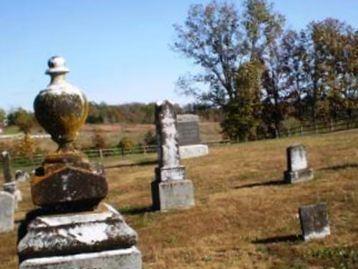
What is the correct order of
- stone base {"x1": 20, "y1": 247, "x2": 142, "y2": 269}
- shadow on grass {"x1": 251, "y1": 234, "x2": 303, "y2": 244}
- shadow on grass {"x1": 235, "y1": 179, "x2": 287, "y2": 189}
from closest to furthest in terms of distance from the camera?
stone base {"x1": 20, "y1": 247, "x2": 142, "y2": 269} → shadow on grass {"x1": 251, "y1": 234, "x2": 303, "y2": 244} → shadow on grass {"x1": 235, "y1": 179, "x2": 287, "y2": 189}

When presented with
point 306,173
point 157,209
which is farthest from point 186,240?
point 306,173

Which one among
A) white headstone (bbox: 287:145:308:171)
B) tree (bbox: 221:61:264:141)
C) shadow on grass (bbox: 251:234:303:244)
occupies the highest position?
tree (bbox: 221:61:264:141)

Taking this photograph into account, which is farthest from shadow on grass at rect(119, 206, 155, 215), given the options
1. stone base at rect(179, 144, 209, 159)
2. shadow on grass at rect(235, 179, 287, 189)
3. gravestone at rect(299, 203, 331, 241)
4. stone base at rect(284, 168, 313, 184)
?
stone base at rect(179, 144, 209, 159)

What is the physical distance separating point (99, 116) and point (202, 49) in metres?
36.4

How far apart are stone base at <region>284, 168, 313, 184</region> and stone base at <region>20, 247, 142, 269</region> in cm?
1347

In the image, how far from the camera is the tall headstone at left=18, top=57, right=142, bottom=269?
4270mm

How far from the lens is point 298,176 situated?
17.4m

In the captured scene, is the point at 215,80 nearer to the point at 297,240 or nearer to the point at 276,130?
the point at 276,130

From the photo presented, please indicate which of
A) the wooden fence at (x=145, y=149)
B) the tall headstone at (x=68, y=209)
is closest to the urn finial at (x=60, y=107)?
the tall headstone at (x=68, y=209)

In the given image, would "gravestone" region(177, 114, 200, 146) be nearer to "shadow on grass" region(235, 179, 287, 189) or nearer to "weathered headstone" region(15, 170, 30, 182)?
"weathered headstone" region(15, 170, 30, 182)

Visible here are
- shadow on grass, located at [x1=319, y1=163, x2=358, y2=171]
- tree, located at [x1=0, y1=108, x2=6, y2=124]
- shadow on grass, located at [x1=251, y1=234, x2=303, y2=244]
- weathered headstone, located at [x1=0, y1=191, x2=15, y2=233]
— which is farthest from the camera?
tree, located at [x1=0, y1=108, x2=6, y2=124]

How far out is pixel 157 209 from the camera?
16.0 metres

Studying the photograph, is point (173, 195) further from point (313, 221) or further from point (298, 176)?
point (313, 221)

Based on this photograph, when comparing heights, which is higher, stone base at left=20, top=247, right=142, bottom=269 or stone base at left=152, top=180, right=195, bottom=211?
stone base at left=20, top=247, right=142, bottom=269
